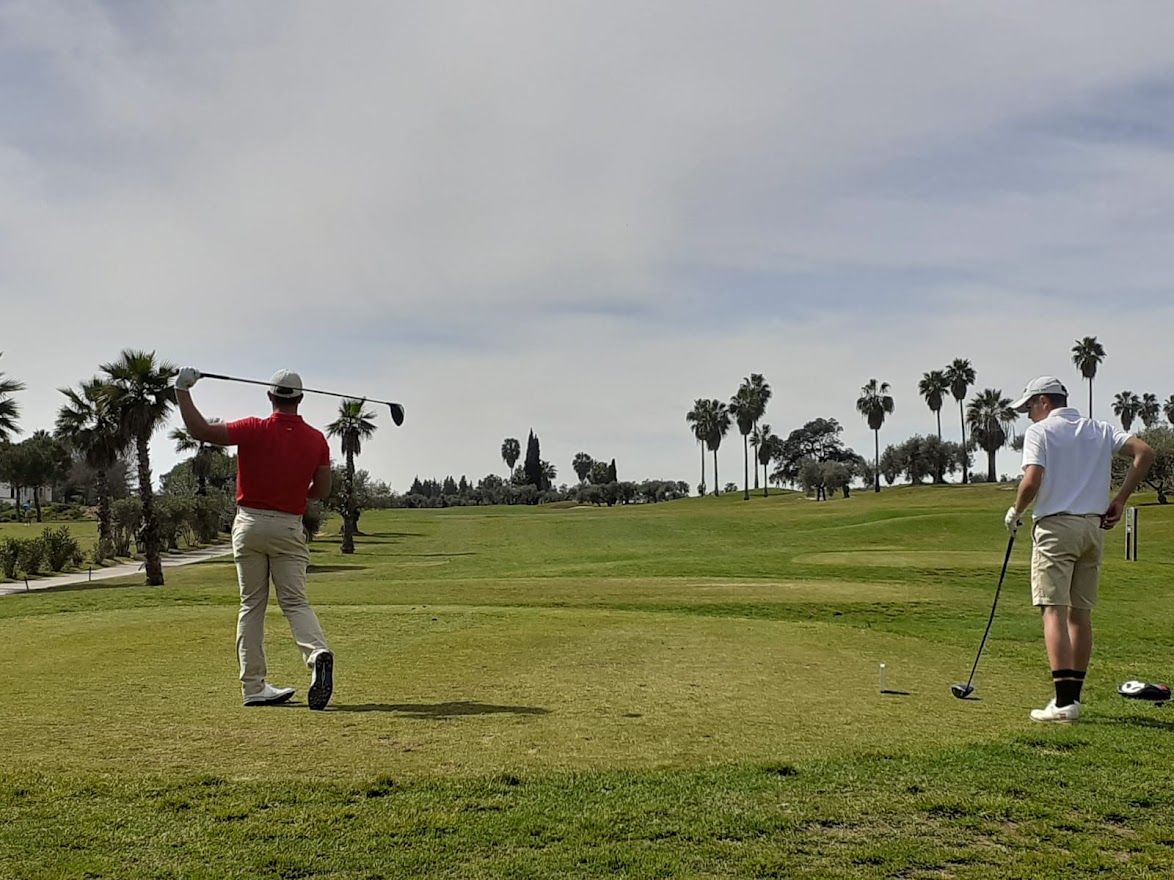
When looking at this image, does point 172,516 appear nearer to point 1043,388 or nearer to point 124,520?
point 124,520

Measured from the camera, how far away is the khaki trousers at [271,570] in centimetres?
787

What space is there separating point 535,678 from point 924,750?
3726 millimetres

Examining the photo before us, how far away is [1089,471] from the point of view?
7445mm

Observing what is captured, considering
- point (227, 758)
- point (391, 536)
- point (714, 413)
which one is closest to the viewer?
point (227, 758)

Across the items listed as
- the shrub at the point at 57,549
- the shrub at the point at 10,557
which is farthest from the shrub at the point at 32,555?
the shrub at the point at 10,557

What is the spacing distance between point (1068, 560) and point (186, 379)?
23.7 ft

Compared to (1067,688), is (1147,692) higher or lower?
lower

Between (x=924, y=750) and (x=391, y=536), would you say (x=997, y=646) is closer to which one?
(x=924, y=750)

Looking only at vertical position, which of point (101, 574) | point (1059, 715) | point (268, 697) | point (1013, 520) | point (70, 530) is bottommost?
point (101, 574)

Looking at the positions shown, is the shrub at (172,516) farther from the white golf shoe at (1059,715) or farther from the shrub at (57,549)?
the white golf shoe at (1059,715)

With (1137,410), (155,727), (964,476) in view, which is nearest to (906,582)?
(155,727)

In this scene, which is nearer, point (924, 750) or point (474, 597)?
point (924, 750)

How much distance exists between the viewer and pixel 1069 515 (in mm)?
7461

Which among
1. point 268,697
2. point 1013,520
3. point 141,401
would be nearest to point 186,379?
point 268,697
